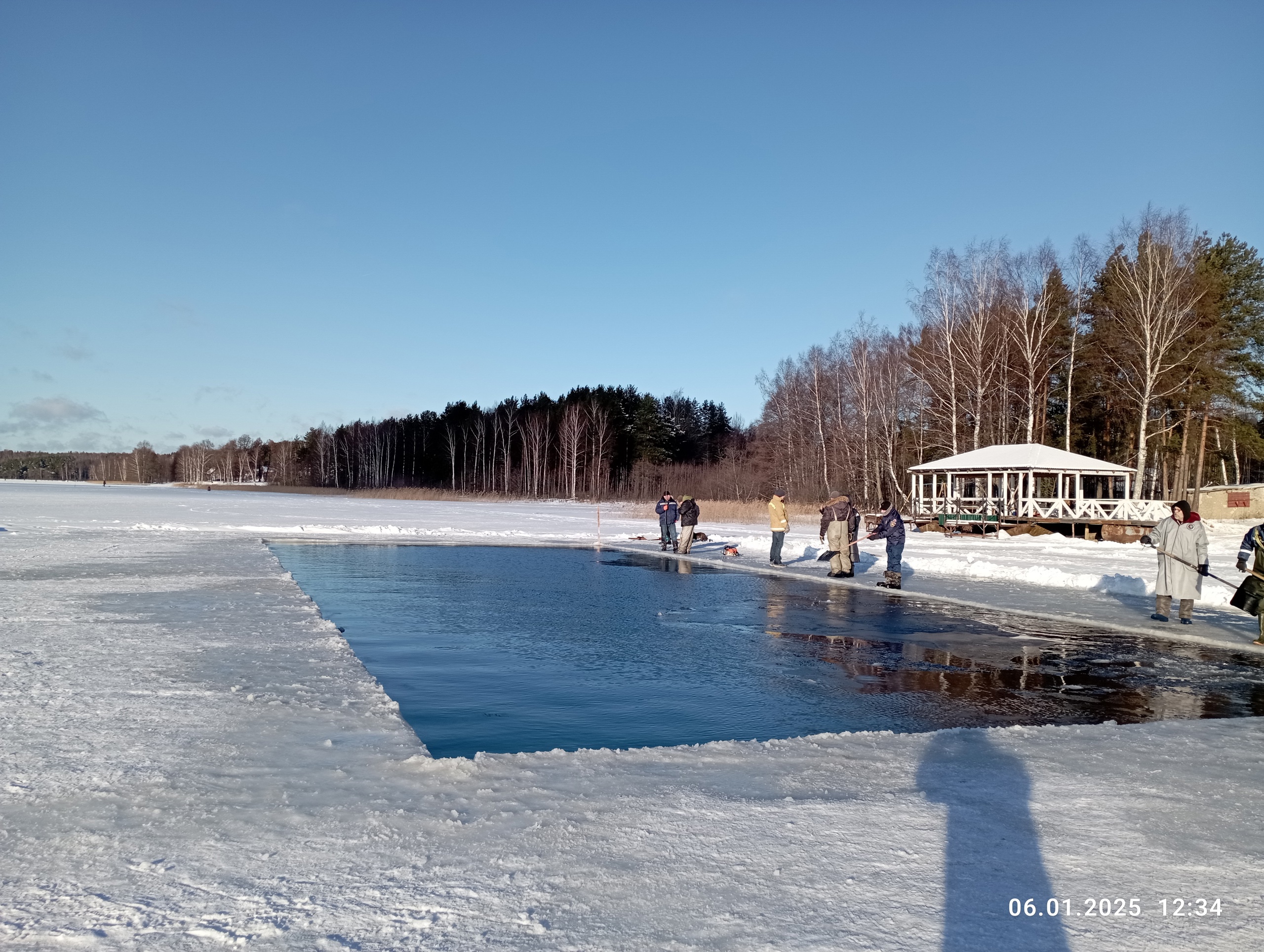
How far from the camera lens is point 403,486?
359 feet

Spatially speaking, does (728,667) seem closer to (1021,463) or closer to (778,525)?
(778,525)

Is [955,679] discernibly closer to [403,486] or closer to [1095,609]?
[1095,609]

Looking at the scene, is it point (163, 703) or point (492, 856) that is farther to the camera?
point (163, 703)

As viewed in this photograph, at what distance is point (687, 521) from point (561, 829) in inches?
783

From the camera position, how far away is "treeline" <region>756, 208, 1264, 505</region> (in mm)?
41531

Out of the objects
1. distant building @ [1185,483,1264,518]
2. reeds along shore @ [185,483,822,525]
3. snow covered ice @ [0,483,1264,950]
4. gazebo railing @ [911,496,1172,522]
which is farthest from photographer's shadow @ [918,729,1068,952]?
distant building @ [1185,483,1264,518]

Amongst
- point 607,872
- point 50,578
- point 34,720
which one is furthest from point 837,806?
point 50,578

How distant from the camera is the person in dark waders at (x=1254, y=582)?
10.9m

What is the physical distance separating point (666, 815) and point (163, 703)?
14.3 feet

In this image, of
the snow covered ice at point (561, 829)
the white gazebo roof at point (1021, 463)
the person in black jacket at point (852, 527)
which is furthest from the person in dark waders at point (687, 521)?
the snow covered ice at point (561, 829)

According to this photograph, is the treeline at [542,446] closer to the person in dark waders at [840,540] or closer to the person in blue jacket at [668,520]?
the person in blue jacket at [668,520]

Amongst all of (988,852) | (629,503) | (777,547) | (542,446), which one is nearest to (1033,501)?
(777,547)

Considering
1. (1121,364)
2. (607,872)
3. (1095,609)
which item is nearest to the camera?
(607,872)

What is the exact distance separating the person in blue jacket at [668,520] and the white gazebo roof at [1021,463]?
14788mm
